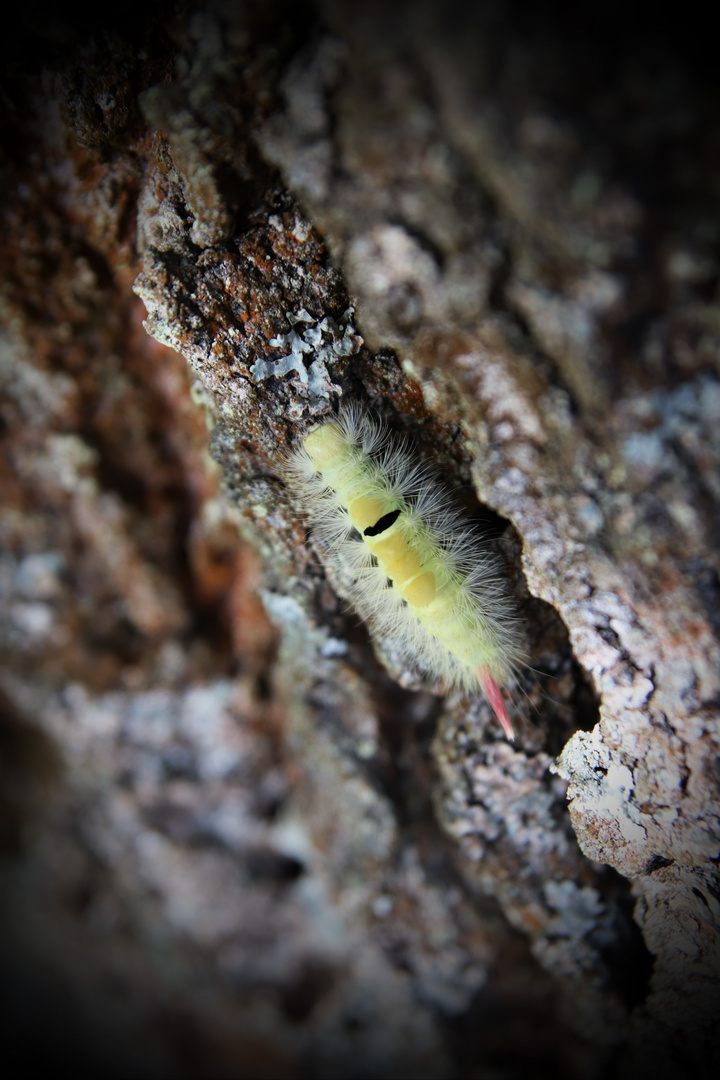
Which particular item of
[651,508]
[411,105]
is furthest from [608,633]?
[411,105]

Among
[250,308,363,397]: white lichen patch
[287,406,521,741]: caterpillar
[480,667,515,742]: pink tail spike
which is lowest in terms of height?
[480,667,515,742]: pink tail spike

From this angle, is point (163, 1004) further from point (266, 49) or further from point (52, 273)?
point (266, 49)

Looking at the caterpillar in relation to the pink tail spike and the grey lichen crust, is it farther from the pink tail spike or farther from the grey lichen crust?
the grey lichen crust

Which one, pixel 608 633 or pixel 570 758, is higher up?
pixel 608 633

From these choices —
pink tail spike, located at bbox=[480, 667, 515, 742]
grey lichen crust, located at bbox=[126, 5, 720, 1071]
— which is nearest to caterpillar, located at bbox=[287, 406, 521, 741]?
pink tail spike, located at bbox=[480, 667, 515, 742]

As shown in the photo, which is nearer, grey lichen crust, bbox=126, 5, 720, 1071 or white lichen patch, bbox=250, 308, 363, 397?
grey lichen crust, bbox=126, 5, 720, 1071

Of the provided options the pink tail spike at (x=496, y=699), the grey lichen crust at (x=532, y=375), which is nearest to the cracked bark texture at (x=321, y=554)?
the grey lichen crust at (x=532, y=375)
